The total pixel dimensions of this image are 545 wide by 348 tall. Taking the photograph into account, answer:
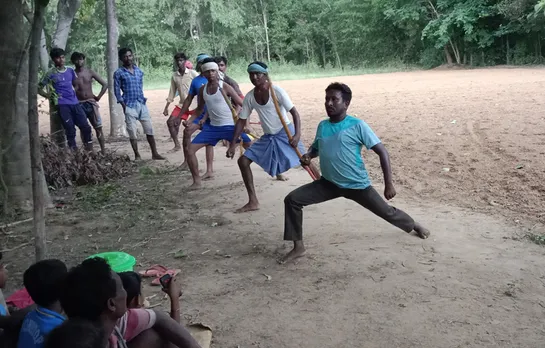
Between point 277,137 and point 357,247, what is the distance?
5.34 ft

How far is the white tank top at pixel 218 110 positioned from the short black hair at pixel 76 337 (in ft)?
16.3

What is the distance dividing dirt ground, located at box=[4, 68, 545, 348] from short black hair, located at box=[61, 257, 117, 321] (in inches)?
49.1

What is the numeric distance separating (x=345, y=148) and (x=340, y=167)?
0.51 feet

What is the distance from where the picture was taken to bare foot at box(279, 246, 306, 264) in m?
4.42

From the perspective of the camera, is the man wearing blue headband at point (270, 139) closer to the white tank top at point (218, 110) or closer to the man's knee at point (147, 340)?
the white tank top at point (218, 110)

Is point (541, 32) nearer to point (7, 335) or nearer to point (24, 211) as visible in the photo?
point (24, 211)

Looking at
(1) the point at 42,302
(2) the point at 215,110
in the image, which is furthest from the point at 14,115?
(1) the point at 42,302

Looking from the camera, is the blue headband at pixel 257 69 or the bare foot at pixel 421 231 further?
the blue headband at pixel 257 69

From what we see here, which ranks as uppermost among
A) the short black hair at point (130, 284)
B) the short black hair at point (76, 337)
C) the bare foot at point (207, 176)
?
the short black hair at point (76, 337)

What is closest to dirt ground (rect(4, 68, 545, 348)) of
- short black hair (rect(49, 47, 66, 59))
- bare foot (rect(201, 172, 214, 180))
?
bare foot (rect(201, 172, 214, 180))

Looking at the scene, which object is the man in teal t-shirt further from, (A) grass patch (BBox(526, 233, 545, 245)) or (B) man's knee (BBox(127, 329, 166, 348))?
(B) man's knee (BBox(127, 329, 166, 348))

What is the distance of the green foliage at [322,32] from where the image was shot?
2925 cm

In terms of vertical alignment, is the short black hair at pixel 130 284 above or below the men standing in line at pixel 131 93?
below

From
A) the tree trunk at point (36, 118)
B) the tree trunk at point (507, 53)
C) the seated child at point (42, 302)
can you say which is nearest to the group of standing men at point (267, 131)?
the tree trunk at point (36, 118)
